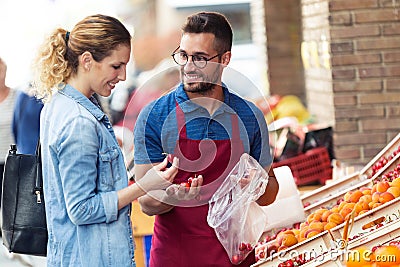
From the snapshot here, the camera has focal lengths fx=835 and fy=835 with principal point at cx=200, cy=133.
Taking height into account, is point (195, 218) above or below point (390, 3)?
below

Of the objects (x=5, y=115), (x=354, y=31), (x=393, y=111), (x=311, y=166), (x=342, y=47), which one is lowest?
(x=311, y=166)

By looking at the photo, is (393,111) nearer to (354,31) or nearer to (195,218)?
(354,31)

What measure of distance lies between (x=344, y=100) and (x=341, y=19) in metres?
0.55

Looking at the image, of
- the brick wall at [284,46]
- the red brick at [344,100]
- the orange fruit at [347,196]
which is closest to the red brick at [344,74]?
the red brick at [344,100]

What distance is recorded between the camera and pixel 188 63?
3049mm

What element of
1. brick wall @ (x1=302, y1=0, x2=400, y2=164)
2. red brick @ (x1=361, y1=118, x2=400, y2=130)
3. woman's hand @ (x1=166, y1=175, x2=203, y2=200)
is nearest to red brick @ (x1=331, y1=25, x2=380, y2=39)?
brick wall @ (x1=302, y1=0, x2=400, y2=164)

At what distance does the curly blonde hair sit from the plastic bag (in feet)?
2.12

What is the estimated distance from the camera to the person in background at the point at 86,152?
280cm

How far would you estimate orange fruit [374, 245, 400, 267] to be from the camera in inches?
107

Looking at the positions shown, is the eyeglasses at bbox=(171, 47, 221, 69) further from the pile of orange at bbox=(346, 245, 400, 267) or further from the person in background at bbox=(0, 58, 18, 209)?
the person in background at bbox=(0, 58, 18, 209)

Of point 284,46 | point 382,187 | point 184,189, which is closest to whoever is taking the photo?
point 184,189

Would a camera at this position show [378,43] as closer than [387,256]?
No

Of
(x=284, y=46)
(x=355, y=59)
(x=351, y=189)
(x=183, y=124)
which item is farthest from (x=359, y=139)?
(x=284, y=46)

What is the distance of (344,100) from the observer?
225 inches
